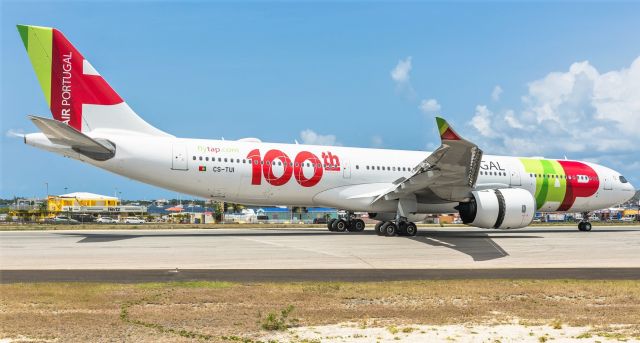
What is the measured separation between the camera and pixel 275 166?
2288cm

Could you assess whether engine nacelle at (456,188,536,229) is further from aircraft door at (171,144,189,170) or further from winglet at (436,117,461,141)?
aircraft door at (171,144,189,170)

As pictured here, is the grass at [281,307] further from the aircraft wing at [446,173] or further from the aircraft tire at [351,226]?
the aircraft tire at [351,226]

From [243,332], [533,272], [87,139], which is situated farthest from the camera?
[87,139]

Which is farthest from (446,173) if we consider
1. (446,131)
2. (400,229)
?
(446,131)

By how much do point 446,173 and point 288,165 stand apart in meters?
6.28

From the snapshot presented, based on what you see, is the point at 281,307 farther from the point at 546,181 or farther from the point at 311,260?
the point at 546,181

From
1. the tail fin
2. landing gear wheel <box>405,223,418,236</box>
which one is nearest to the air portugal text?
landing gear wheel <box>405,223,418,236</box>

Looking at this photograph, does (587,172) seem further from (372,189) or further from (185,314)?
(185,314)

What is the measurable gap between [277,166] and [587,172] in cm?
1573

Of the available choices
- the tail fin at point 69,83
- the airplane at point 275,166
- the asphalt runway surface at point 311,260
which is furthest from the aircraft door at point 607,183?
the tail fin at point 69,83

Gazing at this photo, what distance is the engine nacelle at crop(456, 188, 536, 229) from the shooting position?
802 inches

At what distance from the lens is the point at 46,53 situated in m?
20.3

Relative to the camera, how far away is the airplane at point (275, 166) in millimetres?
20266

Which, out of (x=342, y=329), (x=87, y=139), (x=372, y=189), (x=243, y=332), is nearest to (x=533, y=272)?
(x=342, y=329)
